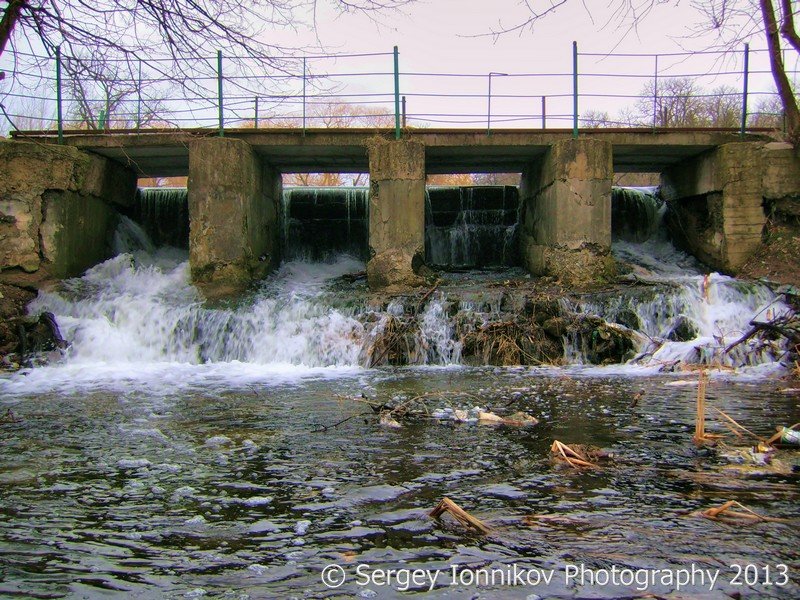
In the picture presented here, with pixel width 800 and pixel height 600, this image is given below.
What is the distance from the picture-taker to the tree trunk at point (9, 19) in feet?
16.3

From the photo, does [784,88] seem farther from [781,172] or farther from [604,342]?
[604,342]

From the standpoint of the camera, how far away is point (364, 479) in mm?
3537

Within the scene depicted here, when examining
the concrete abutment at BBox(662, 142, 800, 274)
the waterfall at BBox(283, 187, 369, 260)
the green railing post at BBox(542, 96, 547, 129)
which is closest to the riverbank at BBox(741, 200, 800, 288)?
the concrete abutment at BBox(662, 142, 800, 274)

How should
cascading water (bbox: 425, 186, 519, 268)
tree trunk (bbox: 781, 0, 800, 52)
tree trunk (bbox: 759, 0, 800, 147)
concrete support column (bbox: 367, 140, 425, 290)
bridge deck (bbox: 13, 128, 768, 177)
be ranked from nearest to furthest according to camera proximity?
1. tree trunk (bbox: 781, 0, 800, 52)
2. tree trunk (bbox: 759, 0, 800, 147)
3. concrete support column (bbox: 367, 140, 425, 290)
4. bridge deck (bbox: 13, 128, 768, 177)
5. cascading water (bbox: 425, 186, 519, 268)

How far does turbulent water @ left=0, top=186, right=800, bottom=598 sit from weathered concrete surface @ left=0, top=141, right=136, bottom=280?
355 centimetres

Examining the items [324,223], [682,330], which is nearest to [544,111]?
[682,330]

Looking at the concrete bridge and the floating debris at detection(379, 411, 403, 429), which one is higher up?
the concrete bridge

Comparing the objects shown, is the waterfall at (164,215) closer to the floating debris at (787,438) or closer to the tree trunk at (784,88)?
the tree trunk at (784,88)

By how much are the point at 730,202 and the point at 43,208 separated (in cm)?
1314

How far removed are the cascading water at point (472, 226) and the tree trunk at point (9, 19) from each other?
447 inches

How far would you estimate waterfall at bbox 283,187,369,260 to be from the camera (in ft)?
53.7

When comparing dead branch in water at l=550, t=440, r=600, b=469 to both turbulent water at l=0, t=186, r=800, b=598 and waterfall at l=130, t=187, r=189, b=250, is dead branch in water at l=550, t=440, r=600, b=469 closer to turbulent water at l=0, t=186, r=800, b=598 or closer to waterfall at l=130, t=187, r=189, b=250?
turbulent water at l=0, t=186, r=800, b=598

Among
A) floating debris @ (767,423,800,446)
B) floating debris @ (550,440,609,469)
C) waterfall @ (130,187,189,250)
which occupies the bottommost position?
floating debris @ (550,440,609,469)

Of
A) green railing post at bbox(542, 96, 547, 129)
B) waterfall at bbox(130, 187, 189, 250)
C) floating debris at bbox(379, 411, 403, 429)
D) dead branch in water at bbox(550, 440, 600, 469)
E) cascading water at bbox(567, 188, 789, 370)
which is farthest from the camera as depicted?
waterfall at bbox(130, 187, 189, 250)
